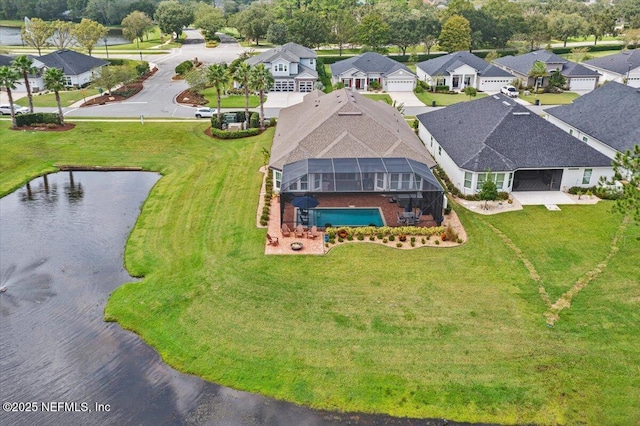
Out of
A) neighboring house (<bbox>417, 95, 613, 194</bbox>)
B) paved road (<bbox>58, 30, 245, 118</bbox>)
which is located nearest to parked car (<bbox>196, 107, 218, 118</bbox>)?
paved road (<bbox>58, 30, 245, 118</bbox>)

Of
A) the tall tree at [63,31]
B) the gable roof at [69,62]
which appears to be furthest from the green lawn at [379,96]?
the tall tree at [63,31]

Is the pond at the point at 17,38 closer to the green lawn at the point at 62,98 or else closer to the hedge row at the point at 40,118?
the green lawn at the point at 62,98

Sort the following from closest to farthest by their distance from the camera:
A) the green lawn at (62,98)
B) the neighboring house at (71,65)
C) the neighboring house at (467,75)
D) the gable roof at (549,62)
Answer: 1. the green lawn at (62,98)
2. the neighboring house at (71,65)
3. the neighboring house at (467,75)
4. the gable roof at (549,62)

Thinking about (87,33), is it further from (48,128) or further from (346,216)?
(346,216)

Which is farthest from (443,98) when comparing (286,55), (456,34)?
(456,34)

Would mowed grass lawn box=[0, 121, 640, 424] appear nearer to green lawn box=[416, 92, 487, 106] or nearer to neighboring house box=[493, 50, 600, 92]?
green lawn box=[416, 92, 487, 106]

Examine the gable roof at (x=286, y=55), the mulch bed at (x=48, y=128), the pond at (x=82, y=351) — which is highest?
the gable roof at (x=286, y=55)
